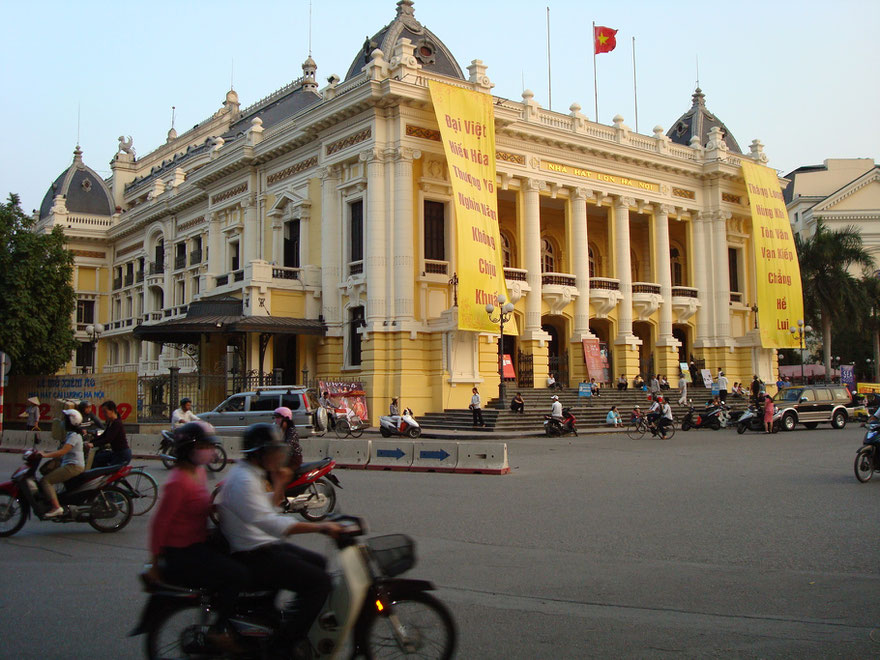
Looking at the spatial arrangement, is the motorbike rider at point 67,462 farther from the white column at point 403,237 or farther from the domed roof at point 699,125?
the domed roof at point 699,125

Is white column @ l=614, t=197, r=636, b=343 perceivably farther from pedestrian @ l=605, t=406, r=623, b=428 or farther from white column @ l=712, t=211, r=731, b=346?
pedestrian @ l=605, t=406, r=623, b=428

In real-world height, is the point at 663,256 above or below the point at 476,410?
above

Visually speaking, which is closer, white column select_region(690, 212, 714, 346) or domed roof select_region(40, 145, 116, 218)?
white column select_region(690, 212, 714, 346)

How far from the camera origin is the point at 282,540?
4.93m

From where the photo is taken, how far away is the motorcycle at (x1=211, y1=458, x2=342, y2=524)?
10.6m

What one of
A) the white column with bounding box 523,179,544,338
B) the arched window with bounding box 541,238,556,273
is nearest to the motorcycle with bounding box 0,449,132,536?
the white column with bounding box 523,179,544,338

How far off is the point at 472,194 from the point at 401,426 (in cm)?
998

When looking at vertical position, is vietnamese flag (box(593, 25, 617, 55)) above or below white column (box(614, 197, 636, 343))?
above

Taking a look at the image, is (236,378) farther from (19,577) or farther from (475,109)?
(19,577)

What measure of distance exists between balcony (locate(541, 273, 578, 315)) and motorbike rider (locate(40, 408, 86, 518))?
27963mm

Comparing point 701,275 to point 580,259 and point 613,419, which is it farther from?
point 613,419

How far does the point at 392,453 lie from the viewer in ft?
58.9

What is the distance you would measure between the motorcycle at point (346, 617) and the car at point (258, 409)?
18713mm

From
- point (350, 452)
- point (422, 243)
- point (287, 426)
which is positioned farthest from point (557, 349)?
point (287, 426)
